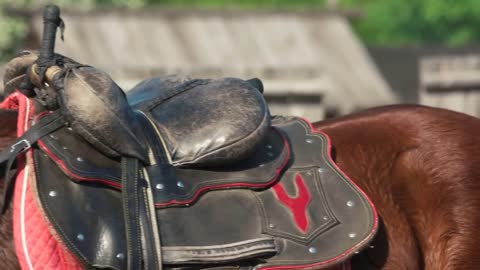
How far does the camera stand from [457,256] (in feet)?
10.0

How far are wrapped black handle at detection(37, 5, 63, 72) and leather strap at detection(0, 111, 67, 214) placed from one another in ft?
0.51

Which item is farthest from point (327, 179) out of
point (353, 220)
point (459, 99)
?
point (459, 99)

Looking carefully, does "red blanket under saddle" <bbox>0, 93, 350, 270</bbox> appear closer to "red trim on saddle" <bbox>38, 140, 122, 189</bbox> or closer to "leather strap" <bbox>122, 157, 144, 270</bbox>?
"red trim on saddle" <bbox>38, 140, 122, 189</bbox>

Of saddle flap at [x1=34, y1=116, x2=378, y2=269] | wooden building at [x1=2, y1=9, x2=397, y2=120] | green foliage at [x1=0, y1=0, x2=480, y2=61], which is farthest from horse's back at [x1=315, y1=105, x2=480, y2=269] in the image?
green foliage at [x1=0, y1=0, x2=480, y2=61]

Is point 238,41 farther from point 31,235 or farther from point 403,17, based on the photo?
point 31,235

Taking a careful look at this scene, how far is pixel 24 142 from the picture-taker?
2721mm

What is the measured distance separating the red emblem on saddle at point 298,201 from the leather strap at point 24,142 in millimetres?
672

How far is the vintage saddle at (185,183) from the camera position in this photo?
107 inches

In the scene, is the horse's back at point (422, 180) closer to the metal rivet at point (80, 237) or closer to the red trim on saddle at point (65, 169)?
the red trim on saddle at point (65, 169)

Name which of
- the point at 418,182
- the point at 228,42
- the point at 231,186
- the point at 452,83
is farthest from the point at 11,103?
the point at 228,42

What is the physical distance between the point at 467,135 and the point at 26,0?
16222mm

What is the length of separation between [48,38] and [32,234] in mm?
603

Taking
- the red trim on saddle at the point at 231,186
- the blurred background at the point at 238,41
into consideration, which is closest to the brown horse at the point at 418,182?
the red trim on saddle at the point at 231,186

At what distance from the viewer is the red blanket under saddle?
2.65 meters
